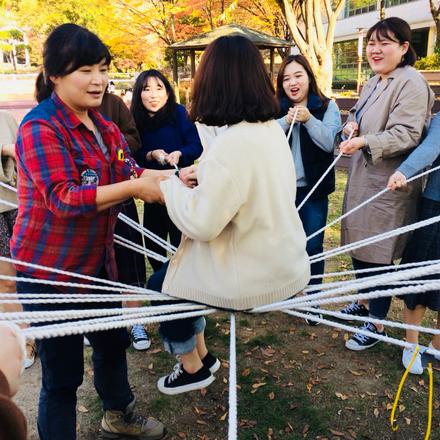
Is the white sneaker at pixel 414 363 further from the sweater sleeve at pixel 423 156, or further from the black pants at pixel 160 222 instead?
the black pants at pixel 160 222

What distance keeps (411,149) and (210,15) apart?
11.0 metres

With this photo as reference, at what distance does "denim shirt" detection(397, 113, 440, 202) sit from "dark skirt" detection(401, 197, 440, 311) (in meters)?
0.05

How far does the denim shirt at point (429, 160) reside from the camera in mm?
2055

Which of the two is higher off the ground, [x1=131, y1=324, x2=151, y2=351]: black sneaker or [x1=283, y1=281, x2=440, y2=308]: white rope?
[x1=283, y1=281, x2=440, y2=308]: white rope

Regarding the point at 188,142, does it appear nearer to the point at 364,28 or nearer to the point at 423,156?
the point at 423,156

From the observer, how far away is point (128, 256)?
242cm

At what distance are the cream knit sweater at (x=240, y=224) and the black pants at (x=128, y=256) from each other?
974mm

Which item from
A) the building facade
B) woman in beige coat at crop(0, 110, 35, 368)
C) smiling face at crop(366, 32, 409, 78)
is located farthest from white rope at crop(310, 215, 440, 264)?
the building facade

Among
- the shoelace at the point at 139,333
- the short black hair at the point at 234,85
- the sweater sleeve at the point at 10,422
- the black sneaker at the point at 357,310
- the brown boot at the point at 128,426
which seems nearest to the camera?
→ the sweater sleeve at the point at 10,422

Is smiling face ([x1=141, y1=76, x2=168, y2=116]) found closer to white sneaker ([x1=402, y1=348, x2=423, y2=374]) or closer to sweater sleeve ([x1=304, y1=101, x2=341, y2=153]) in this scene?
sweater sleeve ([x1=304, y1=101, x2=341, y2=153])

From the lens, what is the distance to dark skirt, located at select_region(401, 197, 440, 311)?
2164 mm

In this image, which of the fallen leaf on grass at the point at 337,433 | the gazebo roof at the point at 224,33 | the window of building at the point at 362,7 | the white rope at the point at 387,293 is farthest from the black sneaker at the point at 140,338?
the window of building at the point at 362,7

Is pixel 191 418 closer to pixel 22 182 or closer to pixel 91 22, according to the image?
pixel 22 182

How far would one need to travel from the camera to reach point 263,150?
4.12 feet
